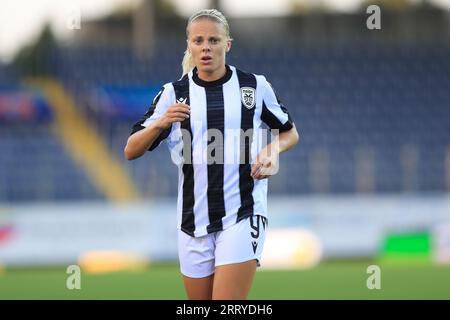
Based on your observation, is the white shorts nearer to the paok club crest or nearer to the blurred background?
the paok club crest

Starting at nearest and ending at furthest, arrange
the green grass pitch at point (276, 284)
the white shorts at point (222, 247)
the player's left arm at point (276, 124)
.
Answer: the white shorts at point (222, 247) → the player's left arm at point (276, 124) → the green grass pitch at point (276, 284)

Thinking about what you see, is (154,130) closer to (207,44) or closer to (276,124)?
(207,44)

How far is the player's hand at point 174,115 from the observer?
501cm

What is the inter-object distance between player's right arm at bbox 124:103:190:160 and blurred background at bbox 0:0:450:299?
563 centimetres

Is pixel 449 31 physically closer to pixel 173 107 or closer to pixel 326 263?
pixel 326 263

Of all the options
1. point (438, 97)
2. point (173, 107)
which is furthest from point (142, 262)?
point (173, 107)

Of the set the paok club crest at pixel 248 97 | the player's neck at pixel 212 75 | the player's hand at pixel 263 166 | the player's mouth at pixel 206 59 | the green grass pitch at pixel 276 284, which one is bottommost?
the green grass pitch at pixel 276 284

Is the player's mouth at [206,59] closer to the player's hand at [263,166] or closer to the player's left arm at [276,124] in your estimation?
the player's left arm at [276,124]

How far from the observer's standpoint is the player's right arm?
5020 millimetres

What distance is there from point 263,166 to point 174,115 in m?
0.52

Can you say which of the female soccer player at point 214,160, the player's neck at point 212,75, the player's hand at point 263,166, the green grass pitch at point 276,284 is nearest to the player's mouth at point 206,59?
the female soccer player at point 214,160

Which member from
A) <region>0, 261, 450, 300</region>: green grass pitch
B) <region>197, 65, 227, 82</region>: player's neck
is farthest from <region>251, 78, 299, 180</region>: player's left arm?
<region>0, 261, 450, 300</region>: green grass pitch

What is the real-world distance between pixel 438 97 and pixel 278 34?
7420 millimetres
